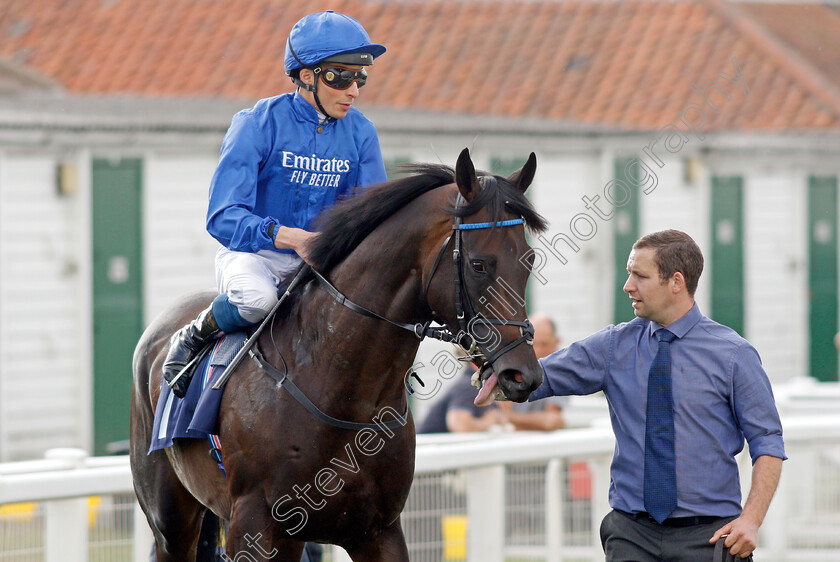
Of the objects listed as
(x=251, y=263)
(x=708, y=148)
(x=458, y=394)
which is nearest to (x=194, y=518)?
(x=251, y=263)

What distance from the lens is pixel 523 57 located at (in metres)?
15.2

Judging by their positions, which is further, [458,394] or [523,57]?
[523,57]

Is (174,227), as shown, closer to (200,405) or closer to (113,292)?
(113,292)

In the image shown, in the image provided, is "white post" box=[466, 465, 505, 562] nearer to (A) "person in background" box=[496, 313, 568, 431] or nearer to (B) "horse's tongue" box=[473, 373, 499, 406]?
(A) "person in background" box=[496, 313, 568, 431]

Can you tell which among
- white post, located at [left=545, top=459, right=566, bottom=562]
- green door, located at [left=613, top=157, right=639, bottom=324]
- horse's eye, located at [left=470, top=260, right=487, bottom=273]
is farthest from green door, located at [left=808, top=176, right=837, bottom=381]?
horse's eye, located at [left=470, top=260, right=487, bottom=273]

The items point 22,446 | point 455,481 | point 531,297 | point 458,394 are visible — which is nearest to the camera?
point 455,481

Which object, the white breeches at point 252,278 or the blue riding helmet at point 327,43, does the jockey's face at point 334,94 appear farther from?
the white breeches at point 252,278

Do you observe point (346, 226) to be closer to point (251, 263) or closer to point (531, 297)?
point (251, 263)

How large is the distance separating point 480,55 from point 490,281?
1174 centimetres

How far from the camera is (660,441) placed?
3686 millimetres

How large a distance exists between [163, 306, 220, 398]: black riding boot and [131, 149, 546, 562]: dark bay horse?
234 millimetres

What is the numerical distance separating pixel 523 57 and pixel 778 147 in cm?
318

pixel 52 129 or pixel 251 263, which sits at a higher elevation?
pixel 52 129

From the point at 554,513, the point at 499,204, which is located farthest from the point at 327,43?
the point at 554,513
